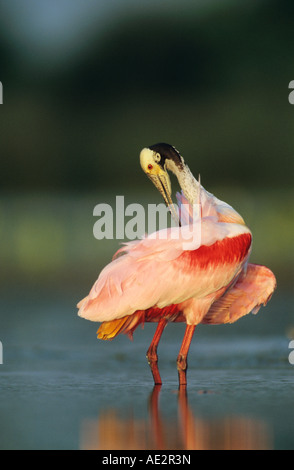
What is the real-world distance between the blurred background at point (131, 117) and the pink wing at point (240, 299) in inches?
239

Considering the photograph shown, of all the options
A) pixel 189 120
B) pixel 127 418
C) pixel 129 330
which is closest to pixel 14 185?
pixel 189 120

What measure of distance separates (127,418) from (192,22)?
19.5m

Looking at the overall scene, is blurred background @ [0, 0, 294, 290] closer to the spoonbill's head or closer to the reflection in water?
the spoonbill's head

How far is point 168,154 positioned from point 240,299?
1.33m

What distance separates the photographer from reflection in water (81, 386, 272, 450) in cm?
534

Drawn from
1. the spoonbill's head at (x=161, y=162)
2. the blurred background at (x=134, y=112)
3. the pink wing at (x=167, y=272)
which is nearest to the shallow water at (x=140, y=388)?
the pink wing at (x=167, y=272)

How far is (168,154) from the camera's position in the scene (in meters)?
8.69

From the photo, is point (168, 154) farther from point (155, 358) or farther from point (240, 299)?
point (155, 358)

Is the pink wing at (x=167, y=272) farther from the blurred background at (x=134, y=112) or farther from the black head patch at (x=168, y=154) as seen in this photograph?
the blurred background at (x=134, y=112)

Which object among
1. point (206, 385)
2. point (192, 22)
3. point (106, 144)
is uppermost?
point (192, 22)

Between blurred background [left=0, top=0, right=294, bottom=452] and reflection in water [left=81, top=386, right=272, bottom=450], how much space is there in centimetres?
830

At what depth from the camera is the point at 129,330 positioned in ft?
25.1

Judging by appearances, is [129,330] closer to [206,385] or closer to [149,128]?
[206,385]

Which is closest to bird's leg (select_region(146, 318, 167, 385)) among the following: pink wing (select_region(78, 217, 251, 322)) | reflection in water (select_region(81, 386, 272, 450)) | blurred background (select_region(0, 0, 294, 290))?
pink wing (select_region(78, 217, 251, 322))
